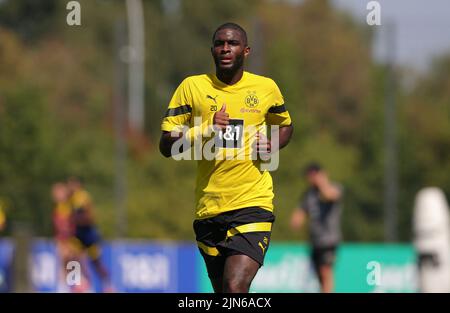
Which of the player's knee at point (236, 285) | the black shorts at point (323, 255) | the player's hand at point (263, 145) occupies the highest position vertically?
the player's hand at point (263, 145)

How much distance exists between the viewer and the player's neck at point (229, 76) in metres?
8.61

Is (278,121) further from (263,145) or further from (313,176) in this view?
(313,176)

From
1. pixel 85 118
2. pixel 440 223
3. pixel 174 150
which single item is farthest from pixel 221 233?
pixel 85 118

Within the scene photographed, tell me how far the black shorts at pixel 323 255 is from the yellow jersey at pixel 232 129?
32.5 feet

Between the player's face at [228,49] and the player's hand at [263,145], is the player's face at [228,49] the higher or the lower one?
the higher one

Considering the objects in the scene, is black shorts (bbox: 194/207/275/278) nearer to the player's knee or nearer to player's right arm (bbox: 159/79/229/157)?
the player's knee

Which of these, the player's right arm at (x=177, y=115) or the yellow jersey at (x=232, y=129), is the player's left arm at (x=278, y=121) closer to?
the yellow jersey at (x=232, y=129)

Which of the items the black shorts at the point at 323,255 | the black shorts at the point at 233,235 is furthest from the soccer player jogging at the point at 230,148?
the black shorts at the point at 323,255

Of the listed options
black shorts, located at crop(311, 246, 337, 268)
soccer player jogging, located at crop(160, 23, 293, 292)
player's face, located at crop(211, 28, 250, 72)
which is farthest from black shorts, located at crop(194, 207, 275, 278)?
black shorts, located at crop(311, 246, 337, 268)

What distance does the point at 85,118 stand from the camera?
52.8 m

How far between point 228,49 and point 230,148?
77 centimetres

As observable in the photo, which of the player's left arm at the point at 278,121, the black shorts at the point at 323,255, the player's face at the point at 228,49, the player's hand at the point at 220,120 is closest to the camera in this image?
the player's hand at the point at 220,120

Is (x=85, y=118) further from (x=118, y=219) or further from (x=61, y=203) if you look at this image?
(x=61, y=203)

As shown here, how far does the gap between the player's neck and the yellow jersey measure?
0.03 meters
